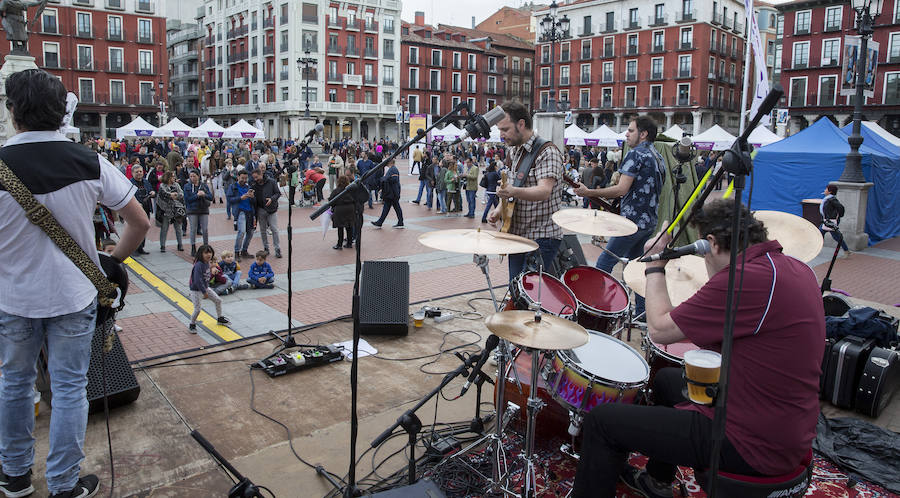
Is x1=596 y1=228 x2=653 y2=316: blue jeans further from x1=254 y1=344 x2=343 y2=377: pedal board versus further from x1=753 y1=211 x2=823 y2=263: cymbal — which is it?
x1=254 y1=344 x2=343 y2=377: pedal board

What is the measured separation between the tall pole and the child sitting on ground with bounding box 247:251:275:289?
11119mm

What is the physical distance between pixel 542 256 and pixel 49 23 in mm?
57639

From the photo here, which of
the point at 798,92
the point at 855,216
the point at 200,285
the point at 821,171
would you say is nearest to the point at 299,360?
the point at 200,285

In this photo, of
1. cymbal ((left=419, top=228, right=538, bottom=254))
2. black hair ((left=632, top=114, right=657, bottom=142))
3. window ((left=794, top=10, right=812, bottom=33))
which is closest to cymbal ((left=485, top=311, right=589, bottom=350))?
cymbal ((left=419, top=228, right=538, bottom=254))

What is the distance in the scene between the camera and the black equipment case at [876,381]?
444 cm

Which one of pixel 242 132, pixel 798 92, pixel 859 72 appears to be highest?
pixel 798 92

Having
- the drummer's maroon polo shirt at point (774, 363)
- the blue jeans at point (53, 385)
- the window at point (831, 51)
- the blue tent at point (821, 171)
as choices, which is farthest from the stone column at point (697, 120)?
the blue jeans at point (53, 385)

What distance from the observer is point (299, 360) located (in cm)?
513

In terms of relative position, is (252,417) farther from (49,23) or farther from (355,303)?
(49,23)

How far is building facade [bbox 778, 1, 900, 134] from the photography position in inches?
1665

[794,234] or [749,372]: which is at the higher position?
[794,234]

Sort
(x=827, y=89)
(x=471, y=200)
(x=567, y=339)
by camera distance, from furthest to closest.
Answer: (x=827, y=89) < (x=471, y=200) < (x=567, y=339)

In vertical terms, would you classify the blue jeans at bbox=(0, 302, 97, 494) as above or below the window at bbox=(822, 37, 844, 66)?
below

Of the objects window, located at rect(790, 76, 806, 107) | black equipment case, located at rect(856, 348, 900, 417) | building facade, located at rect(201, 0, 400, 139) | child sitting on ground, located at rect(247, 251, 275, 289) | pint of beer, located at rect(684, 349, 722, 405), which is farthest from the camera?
building facade, located at rect(201, 0, 400, 139)
